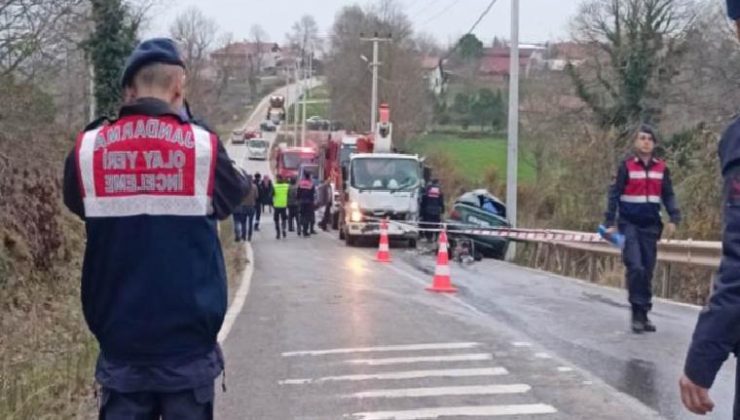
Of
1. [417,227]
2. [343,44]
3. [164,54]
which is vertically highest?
[343,44]

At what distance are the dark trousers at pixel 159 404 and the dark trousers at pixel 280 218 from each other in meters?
30.0

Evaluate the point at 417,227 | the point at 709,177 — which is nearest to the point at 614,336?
→ the point at 709,177

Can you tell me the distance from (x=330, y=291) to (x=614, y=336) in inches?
224

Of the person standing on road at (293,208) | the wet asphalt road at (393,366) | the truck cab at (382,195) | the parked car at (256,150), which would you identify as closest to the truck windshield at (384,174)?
the truck cab at (382,195)

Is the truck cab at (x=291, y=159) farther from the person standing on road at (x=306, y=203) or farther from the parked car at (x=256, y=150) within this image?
the parked car at (x=256, y=150)

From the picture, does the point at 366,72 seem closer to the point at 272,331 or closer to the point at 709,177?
the point at 709,177

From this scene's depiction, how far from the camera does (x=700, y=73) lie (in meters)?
41.0

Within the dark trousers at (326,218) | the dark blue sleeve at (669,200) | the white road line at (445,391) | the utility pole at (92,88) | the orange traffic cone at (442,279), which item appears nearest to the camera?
the white road line at (445,391)

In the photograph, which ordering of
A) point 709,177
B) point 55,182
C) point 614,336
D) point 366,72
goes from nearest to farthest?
point 614,336, point 55,182, point 709,177, point 366,72

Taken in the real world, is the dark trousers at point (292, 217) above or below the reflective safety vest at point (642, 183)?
below

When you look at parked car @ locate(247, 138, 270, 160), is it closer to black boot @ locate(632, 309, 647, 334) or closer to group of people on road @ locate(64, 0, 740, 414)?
black boot @ locate(632, 309, 647, 334)

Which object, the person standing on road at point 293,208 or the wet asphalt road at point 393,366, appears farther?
the person standing on road at point 293,208

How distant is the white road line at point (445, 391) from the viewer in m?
8.40

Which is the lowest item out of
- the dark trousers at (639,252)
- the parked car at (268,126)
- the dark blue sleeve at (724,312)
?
the dark trousers at (639,252)
